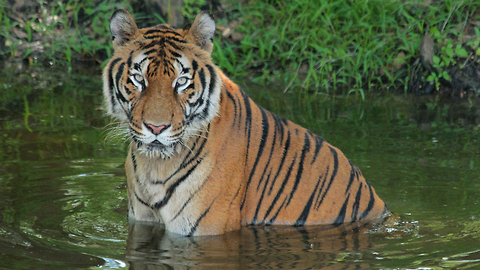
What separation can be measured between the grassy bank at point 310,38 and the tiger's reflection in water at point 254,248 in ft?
13.2

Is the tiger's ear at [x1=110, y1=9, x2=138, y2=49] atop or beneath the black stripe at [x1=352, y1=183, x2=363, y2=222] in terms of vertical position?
atop

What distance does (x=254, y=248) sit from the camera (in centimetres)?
328

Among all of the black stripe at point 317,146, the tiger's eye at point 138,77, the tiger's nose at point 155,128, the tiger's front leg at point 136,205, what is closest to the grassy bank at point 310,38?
the black stripe at point 317,146

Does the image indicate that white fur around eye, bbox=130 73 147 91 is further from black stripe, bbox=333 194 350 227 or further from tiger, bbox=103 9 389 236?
black stripe, bbox=333 194 350 227

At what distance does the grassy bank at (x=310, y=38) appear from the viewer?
24.6ft

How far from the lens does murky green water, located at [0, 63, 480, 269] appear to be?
3.15 meters

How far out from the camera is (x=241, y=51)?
840 cm

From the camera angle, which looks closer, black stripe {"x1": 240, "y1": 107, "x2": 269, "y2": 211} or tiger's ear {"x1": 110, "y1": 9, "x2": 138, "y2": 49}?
tiger's ear {"x1": 110, "y1": 9, "x2": 138, "y2": 49}

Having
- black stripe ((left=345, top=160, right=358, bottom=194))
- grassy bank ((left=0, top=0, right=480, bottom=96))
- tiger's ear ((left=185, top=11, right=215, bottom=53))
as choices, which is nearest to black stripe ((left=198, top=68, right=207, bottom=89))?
tiger's ear ((left=185, top=11, right=215, bottom=53))

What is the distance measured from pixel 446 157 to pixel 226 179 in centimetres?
250

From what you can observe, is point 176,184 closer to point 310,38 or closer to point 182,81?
point 182,81

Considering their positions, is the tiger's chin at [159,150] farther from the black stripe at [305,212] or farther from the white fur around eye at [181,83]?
the black stripe at [305,212]

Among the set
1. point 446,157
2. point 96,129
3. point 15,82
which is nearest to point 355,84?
point 446,157

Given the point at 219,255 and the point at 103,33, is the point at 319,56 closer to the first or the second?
the point at 103,33
